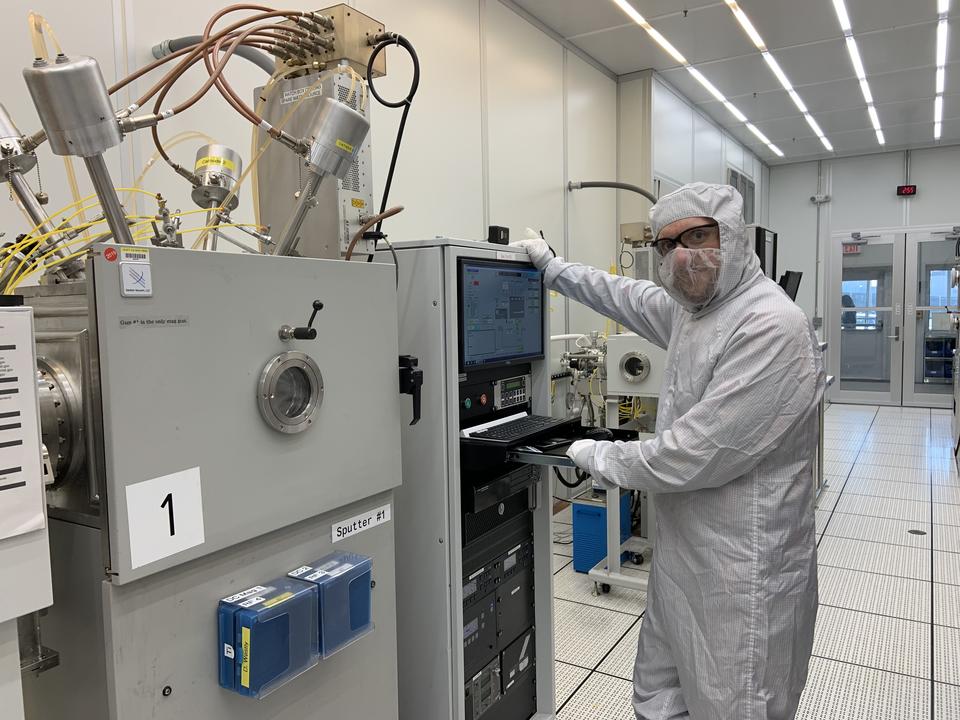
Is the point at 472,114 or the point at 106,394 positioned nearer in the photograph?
the point at 106,394

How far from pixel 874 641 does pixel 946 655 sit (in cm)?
24

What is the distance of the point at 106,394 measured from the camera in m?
0.99

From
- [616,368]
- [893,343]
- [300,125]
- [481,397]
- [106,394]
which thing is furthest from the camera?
[893,343]

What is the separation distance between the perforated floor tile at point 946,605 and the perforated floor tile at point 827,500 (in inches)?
47.7

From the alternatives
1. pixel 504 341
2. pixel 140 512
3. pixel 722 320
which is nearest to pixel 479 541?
pixel 504 341

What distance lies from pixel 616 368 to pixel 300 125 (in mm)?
2159

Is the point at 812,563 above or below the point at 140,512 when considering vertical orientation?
below

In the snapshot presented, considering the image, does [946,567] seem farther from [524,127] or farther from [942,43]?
[942,43]

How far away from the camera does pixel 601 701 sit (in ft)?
7.86

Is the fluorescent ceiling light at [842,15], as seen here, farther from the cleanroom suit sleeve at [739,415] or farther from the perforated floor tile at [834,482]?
the cleanroom suit sleeve at [739,415]

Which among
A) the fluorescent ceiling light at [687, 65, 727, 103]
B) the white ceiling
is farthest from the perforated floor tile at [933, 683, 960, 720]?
the fluorescent ceiling light at [687, 65, 727, 103]

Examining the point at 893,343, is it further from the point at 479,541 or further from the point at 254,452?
the point at 254,452

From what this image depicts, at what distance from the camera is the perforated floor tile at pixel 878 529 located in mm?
3920

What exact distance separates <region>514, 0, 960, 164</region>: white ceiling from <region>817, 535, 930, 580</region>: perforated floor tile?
3.13 meters
